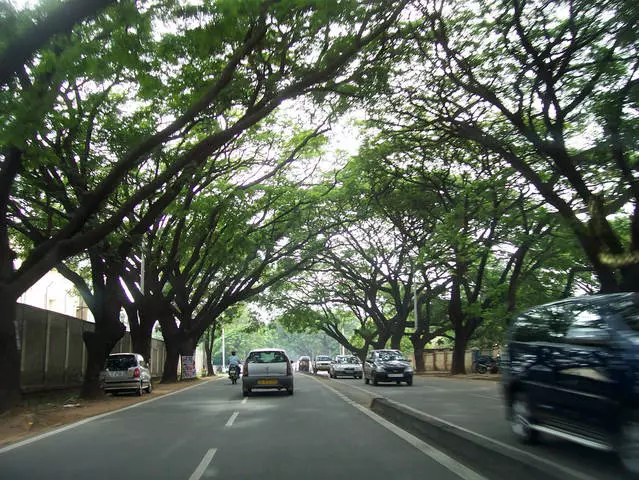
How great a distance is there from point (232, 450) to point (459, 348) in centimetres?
2807

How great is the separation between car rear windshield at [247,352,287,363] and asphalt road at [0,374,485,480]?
606 cm

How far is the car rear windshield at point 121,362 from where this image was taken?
71.3 feet

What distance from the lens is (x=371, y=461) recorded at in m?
7.51

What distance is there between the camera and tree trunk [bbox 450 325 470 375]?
1345 inches

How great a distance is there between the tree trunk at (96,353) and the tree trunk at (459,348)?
67.1 feet

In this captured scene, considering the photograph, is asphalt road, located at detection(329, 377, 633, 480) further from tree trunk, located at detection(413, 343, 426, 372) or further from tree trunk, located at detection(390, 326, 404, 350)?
tree trunk, located at detection(413, 343, 426, 372)

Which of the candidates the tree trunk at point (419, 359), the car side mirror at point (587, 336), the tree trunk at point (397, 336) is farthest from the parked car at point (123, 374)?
the tree trunk at point (419, 359)

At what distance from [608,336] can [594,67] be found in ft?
33.4

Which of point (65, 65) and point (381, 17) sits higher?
point (381, 17)

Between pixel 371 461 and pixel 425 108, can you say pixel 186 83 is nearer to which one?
pixel 425 108

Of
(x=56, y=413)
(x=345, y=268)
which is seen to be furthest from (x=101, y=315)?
(x=345, y=268)

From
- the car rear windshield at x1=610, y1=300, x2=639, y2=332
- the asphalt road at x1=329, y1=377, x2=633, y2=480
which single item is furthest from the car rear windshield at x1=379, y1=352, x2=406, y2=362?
the car rear windshield at x1=610, y1=300, x2=639, y2=332

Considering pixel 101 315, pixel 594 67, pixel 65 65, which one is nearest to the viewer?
pixel 65 65

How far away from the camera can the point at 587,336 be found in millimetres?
6398
